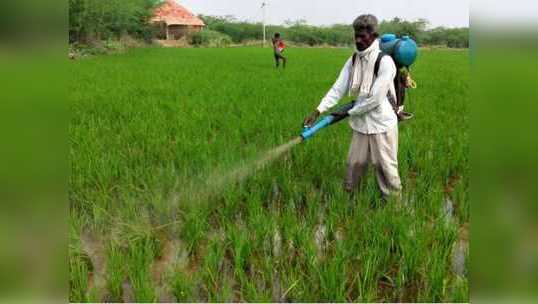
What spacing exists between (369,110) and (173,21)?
29357 mm

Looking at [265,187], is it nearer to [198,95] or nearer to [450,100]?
[198,95]

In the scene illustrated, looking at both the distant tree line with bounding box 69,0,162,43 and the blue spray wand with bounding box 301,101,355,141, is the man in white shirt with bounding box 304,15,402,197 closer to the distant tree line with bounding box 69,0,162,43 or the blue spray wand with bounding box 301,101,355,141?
the blue spray wand with bounding box 301,101,355,141

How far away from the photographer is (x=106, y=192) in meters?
2.59

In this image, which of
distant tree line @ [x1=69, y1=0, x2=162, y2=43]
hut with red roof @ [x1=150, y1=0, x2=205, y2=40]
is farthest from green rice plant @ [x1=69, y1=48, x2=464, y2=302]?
hut with red roof @ [x1=150, y1=0, x2=205, y2=40]

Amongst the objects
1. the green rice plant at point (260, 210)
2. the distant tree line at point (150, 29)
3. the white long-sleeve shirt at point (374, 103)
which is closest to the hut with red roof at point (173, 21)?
the distant tree line at point (150, 29)

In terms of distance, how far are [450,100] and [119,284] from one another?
216 inches

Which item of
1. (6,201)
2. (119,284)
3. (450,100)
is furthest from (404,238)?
(450,100)

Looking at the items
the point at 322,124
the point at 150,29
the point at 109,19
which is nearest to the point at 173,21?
the point at 150,29

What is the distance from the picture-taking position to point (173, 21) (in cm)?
2912

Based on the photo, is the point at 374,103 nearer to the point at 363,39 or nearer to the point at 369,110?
the point at 369,110

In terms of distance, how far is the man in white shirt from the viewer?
7.14 feet

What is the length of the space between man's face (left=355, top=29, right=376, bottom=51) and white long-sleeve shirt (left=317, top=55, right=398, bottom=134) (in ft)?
0.40

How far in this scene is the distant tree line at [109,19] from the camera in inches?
642

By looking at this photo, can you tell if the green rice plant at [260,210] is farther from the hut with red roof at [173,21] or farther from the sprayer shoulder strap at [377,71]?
the hut with red roof at [173,21]
